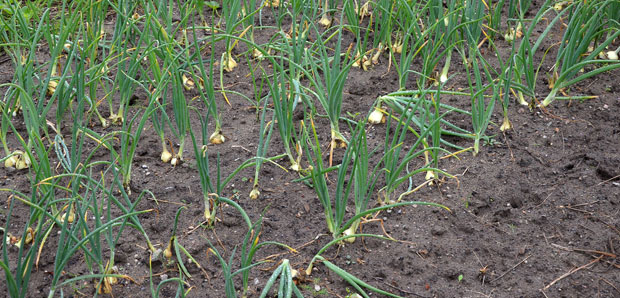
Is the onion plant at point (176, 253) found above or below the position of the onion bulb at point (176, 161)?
above

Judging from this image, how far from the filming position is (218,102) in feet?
9.62

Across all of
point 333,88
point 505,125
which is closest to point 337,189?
point 333,88

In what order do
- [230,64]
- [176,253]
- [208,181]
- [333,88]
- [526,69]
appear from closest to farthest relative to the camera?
1. [176,253]
2. [208,181]
3. [333,88]
4. [526,69]
5. [230,64]

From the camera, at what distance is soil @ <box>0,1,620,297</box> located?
204cm

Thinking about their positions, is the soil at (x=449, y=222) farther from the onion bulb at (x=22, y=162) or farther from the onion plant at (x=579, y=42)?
the onion plant at (x=579, y=42)

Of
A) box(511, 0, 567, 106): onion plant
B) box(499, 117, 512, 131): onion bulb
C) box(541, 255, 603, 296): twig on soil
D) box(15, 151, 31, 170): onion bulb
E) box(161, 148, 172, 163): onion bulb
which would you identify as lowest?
box(541, 255, 603, 296): twig on soil

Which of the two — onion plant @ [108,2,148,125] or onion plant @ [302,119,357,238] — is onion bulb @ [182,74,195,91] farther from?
onion plant @ [302,119,357,238]

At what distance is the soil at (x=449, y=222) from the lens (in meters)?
2.04

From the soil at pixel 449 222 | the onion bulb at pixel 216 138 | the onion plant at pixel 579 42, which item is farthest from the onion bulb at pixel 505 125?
the onion bulb at pixel 216 138

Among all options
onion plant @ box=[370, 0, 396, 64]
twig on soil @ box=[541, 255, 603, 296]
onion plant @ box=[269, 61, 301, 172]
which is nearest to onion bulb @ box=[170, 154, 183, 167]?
onion plant @ box=[269, 61, 301, 172]

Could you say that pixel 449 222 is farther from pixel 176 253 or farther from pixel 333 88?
pixel 176 253

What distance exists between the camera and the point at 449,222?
7.47 feet

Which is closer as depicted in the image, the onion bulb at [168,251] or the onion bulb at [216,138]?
the onion bulb at [168,251]

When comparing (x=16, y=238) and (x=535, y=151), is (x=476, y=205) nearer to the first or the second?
(x=535, y=151)
